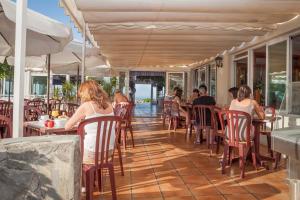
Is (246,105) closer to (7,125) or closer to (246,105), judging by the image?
(246,105)

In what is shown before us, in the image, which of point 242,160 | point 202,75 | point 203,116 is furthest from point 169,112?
point 242,160

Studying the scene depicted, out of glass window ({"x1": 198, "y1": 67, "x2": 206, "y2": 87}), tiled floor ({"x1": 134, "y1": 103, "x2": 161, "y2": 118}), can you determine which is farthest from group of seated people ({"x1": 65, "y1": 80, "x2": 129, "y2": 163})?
tiled floor ({"x1": 134, "y1": 103, "x2": 161, "y2": 118})

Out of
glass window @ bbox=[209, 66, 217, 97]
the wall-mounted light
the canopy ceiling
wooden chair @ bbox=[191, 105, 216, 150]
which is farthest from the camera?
glass window @ bbox=[209, 66, 217, 97]

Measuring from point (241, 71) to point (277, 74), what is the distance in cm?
215

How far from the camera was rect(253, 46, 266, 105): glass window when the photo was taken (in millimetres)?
7691

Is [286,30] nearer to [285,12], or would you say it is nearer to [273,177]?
[285,12]

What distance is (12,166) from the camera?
2.19 m

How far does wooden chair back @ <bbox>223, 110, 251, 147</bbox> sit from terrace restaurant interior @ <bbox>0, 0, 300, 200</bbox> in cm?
1

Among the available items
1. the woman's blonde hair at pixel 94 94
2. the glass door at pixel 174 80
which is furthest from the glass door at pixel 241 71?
the glass door at pixel 174 80

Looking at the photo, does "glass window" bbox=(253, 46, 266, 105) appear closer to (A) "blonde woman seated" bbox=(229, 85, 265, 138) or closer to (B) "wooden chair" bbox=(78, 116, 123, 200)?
(A) "blonde woman seated" bbox=(229, 85, 265, 138)

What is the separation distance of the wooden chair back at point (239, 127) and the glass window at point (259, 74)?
11.6 feet

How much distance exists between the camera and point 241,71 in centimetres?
905

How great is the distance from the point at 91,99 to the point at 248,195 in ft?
6.06

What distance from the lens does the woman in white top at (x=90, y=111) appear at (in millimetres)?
3121
